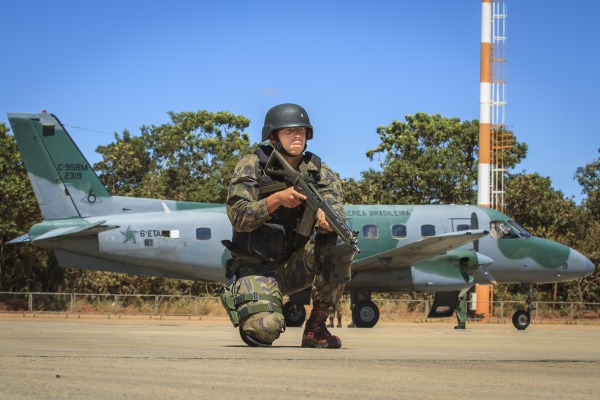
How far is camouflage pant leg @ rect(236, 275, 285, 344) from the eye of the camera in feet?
26.5

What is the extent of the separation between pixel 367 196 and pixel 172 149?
76.3 feet

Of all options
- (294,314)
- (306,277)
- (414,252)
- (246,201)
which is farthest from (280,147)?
(414,252)

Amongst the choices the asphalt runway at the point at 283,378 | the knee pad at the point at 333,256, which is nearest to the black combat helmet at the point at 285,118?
the knee pad at the point at 333,256

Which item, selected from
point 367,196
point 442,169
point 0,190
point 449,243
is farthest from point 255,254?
point 442,169

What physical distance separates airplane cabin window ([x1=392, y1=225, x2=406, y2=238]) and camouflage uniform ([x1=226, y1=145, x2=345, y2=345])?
700 inches

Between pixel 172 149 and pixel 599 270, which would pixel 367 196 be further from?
pixel 172 149

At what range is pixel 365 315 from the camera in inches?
992

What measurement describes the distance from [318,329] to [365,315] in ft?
54.2

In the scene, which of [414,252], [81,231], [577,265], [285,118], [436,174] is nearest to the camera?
[285,118]

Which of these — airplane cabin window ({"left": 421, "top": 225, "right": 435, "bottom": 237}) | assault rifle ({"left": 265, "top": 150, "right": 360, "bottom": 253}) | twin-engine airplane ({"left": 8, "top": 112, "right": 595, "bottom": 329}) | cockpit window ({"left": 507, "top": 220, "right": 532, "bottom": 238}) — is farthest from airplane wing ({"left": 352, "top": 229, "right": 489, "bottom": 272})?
assault rifle ({"left": 265, "top": 150, "right": 360, "bottom": 253})

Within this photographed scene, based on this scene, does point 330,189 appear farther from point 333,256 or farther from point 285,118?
point 285,118

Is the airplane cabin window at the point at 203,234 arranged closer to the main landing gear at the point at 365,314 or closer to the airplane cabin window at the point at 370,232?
the airplane cabin window at the point at 370,232

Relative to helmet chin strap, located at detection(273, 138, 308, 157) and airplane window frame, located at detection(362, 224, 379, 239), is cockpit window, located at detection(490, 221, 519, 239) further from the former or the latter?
helmet chin strap, located at detection(273, 138, 308, 157)

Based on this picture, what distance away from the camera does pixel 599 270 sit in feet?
148
